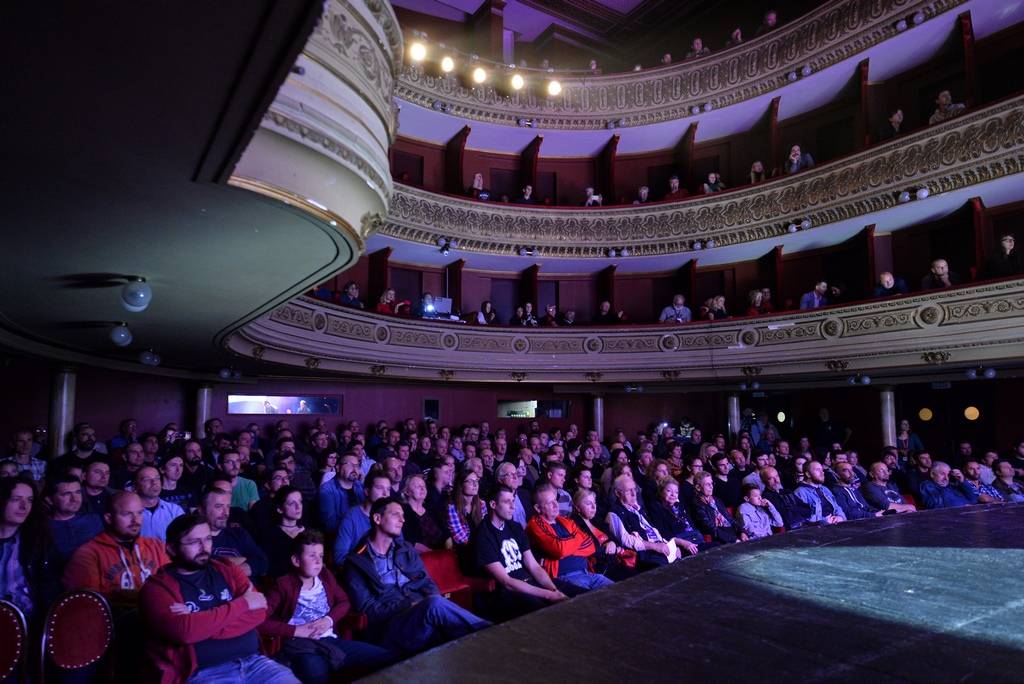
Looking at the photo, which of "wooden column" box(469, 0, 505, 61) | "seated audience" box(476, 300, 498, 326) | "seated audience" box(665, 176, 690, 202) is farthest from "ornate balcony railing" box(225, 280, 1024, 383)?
"wooden column" box(469, 0, 505, 61)

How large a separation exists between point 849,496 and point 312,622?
606 centimetres

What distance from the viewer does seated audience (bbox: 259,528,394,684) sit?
10.4 feet

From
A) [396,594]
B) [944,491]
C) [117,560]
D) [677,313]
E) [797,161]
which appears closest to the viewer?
[117,560]

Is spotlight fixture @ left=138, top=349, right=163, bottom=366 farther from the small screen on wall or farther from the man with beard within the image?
the man with beard

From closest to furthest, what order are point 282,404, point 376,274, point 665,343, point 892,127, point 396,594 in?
point 396,594
point 892,127
point 282,404
point 665,343
point 376,274

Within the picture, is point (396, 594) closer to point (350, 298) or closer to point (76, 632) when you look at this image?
point (76, 632)

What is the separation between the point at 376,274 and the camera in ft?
46.7

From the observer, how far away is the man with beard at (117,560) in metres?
3.41

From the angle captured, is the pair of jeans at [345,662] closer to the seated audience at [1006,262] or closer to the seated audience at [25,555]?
the seated audience at [25,555]

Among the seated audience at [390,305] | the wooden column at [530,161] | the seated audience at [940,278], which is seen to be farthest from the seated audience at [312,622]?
the wooden column at [530,161]

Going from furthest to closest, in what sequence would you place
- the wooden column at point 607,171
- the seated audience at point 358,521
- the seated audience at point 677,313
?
the wooden column at point 607,171 → the seated audience at point 677,313 → the seated audience at point 358,521

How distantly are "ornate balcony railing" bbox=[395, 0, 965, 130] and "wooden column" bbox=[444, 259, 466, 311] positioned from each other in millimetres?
3316

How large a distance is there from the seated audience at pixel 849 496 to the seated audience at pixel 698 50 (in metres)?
10.3

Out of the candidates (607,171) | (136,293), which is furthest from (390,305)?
(136,293)
